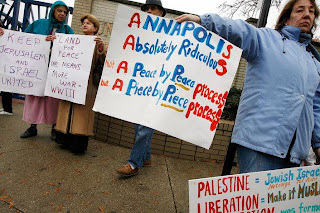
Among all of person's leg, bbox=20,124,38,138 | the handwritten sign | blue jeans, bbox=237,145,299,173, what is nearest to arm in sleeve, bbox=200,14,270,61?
blue jeans, bbox=237,145,299,173

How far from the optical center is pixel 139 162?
108 inches

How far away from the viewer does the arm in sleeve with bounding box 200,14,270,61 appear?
138 cm

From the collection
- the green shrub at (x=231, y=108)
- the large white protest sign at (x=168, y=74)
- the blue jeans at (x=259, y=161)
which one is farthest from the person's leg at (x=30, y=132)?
the blue jeans at (x=259, y=161)

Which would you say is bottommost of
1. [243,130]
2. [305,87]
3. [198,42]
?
[243,130]

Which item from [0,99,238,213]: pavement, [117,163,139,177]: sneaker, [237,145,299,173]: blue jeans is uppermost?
[237,145,299,173]: blue jeans

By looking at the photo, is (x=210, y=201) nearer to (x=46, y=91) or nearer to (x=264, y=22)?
(x=264, y=22)

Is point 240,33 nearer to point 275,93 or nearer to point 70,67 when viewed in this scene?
point 275,93

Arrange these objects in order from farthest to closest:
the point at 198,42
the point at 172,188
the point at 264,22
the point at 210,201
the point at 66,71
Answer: the point at 66,71
the point at 172,188
the point at 264,22
the point at 198,42
the point at 210,201

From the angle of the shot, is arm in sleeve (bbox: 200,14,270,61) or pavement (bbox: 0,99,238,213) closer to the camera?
arm in sleeve (bbox: 200,14,270,61)

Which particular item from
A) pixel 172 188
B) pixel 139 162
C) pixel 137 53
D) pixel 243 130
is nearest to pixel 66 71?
pixel 139 162

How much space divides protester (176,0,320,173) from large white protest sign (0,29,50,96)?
8.29ft

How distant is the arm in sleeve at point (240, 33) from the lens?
1385 millimetres

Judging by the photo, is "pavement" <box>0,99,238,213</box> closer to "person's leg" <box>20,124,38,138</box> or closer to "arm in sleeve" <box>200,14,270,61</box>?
"person's leg" <box>20,124,38,138</box>

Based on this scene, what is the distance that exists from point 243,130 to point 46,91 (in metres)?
2.62
